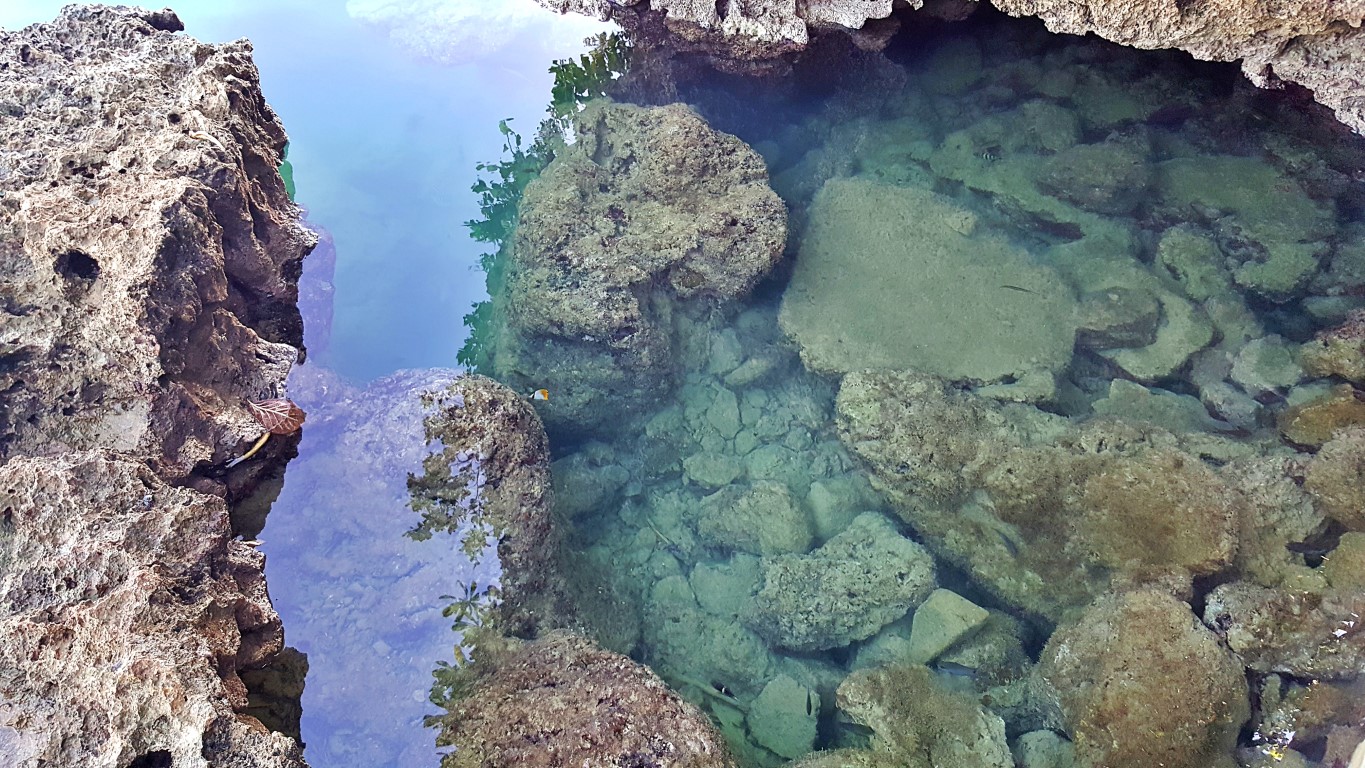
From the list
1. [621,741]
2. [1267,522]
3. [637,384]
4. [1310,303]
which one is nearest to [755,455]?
[637,384]

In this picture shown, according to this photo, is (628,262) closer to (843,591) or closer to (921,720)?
(843,591)

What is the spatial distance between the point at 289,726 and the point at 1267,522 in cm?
429

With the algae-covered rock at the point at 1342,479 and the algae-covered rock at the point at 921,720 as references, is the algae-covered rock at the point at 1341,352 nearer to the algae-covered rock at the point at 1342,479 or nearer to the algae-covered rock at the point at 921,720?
the algae-covered rock at the point at 1342,479

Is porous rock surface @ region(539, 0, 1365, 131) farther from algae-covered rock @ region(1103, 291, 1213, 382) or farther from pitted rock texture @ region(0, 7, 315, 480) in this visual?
pitted rock texture @ region(0, 7, 315, 480)

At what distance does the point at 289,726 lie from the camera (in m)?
2.89

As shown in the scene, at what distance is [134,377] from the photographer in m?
2.74

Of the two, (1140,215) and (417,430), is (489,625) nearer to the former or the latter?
(417,430)

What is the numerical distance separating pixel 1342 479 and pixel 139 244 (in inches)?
203

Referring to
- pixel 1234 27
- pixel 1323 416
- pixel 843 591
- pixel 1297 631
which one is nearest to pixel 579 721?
pixel 843 591

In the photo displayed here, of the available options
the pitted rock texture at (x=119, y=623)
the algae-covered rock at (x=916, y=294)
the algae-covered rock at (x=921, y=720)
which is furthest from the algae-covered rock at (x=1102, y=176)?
the pitted rock texture at (x=119, y=623)

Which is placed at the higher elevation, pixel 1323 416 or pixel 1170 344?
pixel 1170 344

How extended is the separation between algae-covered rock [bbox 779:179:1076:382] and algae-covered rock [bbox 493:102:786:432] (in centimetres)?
44

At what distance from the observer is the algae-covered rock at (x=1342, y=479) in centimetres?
331

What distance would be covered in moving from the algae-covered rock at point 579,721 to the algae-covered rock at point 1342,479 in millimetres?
2915
